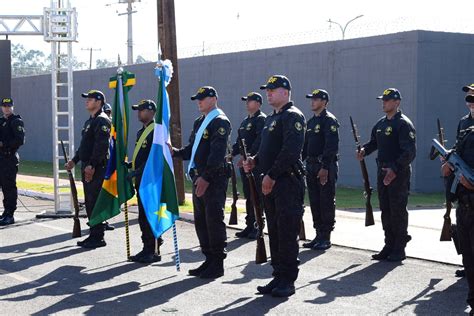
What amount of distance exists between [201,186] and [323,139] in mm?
2830

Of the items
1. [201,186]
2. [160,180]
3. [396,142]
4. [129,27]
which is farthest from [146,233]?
[129,27]

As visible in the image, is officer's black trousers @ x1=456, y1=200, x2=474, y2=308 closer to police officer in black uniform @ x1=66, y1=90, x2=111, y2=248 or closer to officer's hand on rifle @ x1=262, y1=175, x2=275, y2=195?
officer's hand on rifle @ x1=262, y1=175, x2=275, y2=195

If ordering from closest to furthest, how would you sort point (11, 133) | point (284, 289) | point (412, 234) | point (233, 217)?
point (284, 289) → point (412, 234) → point (233, 217) → point (11, 133)

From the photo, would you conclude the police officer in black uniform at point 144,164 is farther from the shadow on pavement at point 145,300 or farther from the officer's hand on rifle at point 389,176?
the officer's hand on rifle at point 389,176

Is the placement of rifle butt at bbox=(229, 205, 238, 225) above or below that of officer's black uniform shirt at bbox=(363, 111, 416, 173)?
below

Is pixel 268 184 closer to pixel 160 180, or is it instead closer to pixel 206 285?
pixel 206 285

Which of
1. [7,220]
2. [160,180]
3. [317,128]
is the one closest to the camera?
[160,180]

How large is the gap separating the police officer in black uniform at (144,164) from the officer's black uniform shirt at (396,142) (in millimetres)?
3006

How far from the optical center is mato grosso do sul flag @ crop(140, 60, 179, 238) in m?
9.77

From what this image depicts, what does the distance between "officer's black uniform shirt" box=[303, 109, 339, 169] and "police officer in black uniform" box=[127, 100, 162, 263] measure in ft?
7.92

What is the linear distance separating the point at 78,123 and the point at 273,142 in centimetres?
2967

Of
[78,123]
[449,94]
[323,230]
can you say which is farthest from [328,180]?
[78,123]

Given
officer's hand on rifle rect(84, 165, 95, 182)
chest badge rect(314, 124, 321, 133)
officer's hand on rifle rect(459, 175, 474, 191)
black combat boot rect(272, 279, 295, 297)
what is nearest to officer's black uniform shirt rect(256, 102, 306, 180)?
black combat boot rect(272, 279, 295, 297)

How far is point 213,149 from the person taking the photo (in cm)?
894
